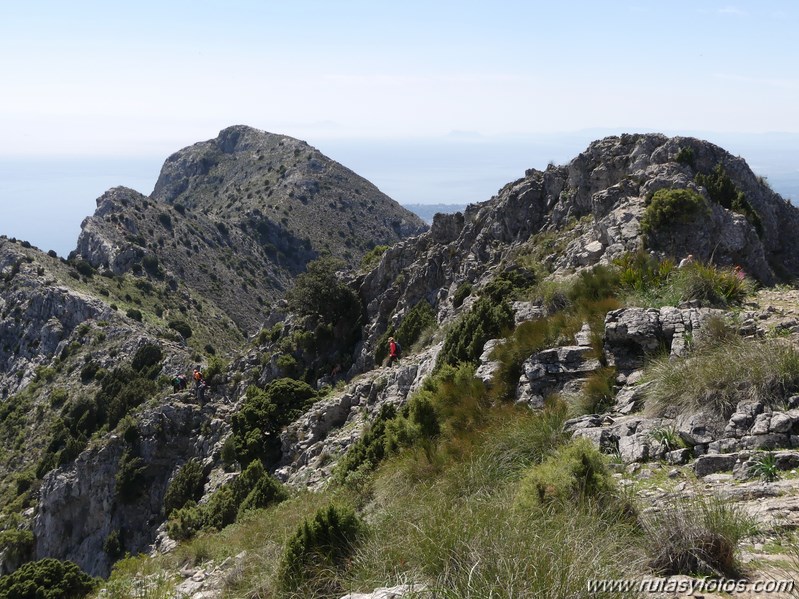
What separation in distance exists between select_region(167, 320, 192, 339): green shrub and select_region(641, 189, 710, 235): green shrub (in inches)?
1751

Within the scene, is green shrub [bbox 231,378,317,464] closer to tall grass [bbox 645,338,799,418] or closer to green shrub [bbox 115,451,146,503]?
green shrub [bbox 115,451,146,503]

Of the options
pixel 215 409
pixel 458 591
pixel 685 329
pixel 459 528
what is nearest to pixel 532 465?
pixel 459 528

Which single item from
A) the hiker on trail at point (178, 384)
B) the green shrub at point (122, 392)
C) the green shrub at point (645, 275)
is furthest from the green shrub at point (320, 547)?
the green shrub at point (122, 392)

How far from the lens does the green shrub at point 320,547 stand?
6199 millimetres

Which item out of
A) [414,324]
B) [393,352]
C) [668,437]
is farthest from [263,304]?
[668,437]

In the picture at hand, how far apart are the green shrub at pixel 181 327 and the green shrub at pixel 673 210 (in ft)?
146

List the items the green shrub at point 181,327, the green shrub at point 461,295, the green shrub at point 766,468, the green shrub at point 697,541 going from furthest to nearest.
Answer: the green shrub at point 181,327, the green shrub at point 461,295, the green shrub at point 766,468, the green shrub at point 697,541

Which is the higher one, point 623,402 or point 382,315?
point 623,402

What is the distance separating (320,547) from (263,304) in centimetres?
6691

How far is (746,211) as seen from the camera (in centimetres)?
2075

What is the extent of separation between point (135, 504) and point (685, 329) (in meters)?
26.8

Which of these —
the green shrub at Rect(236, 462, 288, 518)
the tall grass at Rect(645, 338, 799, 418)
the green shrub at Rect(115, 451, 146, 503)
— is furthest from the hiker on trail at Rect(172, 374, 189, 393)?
the tall grass at Rect(645, 338, 799, 418)

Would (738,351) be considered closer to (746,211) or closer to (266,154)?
(746,211)

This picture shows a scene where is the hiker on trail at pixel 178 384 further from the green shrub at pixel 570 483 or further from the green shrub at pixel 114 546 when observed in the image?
the green shrub at pixel 570 483
